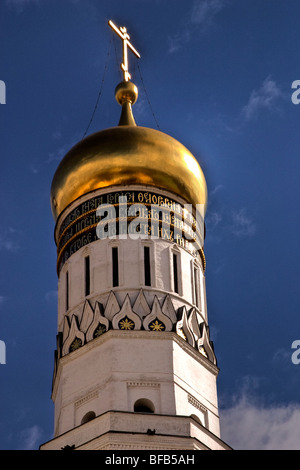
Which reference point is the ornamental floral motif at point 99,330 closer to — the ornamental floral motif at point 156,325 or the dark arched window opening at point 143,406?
the ornamental floral motif at point 156,325

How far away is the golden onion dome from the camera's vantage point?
26.9 m

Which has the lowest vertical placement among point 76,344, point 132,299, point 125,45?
point 76,344

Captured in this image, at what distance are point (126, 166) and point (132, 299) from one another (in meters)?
2.74

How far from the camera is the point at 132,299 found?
25.5 metres

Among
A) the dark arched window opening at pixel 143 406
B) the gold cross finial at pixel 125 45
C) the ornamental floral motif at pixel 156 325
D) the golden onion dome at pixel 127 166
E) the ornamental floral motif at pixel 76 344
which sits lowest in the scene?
the dark arched window opening at pixel 143 406

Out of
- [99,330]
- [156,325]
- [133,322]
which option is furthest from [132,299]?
[99,330]

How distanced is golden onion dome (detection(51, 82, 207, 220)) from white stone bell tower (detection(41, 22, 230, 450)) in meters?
0.02

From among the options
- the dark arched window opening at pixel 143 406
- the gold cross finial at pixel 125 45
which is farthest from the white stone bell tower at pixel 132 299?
the gold cross finial at pixel 125 45

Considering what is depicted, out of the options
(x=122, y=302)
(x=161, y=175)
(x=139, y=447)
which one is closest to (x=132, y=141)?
(x=161, y=175)

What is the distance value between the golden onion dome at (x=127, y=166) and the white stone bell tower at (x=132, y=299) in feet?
0.08

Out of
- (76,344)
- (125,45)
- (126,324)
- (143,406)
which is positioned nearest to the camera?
(143,406)

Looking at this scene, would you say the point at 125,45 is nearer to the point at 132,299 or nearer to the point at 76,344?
the point at 132,299

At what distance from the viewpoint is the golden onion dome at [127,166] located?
88.3 feet

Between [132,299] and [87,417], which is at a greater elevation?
[132,299]
